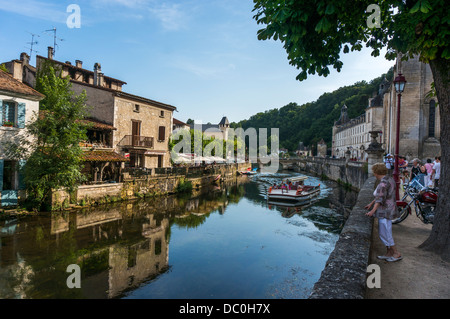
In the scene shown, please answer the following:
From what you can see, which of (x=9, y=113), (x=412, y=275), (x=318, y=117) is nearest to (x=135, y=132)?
(x=9, y=113)

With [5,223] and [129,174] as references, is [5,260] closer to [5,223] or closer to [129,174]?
[5,223]

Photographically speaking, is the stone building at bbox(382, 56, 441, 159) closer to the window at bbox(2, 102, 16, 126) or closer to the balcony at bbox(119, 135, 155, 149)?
the balcony at bbox(119, 135, 155, 149)

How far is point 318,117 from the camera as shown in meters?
103

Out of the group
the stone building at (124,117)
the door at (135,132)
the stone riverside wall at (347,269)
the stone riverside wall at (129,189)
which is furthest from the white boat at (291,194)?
the stone riverside wall at (347,269)

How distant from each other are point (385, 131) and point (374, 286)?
30.7 metres

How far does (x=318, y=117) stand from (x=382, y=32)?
103741 mm

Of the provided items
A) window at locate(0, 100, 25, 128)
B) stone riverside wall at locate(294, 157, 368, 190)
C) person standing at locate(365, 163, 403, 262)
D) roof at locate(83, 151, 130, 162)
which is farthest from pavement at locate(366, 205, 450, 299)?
stone riverside wall at locate(294, 157, 368, 190)

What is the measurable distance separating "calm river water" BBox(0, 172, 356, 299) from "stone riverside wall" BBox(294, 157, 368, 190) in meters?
9.61

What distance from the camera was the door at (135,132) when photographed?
23.8 metres

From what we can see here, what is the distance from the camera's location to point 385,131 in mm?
29328

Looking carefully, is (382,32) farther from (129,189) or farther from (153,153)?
(153,153)

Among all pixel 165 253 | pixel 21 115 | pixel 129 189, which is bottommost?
pixel 165 253

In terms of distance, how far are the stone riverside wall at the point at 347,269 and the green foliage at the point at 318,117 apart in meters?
86.4

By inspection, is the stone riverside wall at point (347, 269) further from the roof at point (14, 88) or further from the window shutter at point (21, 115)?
the roof at point (14, 88)
